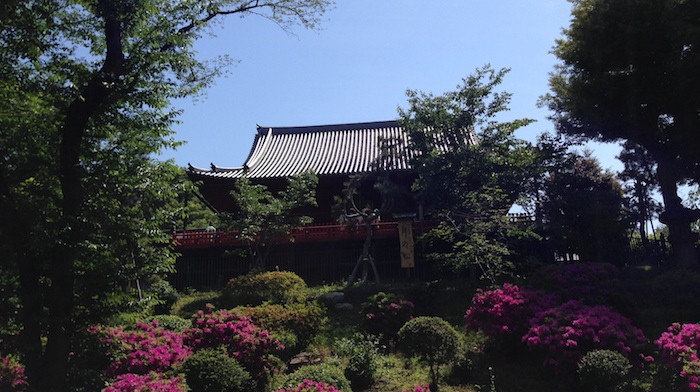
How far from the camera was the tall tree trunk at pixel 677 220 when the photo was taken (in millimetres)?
14031

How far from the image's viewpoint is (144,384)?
708 centimetres

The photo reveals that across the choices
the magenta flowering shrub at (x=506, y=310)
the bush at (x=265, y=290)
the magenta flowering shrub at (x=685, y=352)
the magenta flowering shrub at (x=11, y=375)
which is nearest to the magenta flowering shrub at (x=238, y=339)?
the magenta flowering shrub at (x=11, y=375)

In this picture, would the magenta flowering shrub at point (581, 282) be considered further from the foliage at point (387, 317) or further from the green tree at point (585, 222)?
the green tree at point (585, 222)

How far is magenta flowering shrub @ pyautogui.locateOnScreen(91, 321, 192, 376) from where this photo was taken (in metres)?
8.12

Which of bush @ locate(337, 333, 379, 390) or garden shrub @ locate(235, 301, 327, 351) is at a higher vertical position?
garden shrub @ locate(235, 301, 327, 351)

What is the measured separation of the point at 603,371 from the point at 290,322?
541 cm

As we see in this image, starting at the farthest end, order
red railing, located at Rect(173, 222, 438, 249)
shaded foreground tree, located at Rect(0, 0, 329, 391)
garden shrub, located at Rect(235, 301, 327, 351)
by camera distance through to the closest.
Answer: red railing, located at Rect(173, 222, 438, 249) < garden shrub, located at Rect(235, 301, 327, 351) < shaded foreground tree, located at Rect(0, 0, 329, 391)

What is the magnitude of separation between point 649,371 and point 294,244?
10.5 m

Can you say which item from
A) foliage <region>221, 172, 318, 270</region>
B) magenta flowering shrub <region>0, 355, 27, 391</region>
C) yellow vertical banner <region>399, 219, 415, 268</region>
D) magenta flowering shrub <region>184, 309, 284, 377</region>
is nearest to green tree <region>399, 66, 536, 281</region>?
yellow vertical banner <region>399, 219, 415, 268</region>

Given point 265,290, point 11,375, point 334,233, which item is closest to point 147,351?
point 11,375

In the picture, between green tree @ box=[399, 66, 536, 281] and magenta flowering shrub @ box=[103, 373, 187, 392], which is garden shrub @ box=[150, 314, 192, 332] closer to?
magenta flowering shrub @ box=[103, 373, 187, 392]

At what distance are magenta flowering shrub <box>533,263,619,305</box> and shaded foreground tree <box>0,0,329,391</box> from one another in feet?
24.0

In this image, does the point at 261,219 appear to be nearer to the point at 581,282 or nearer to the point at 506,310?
the point at 506,310

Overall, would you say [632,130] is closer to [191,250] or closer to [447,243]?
[447,243]
